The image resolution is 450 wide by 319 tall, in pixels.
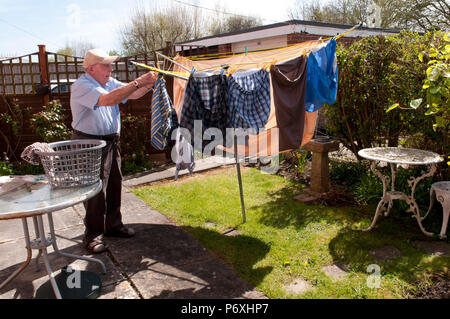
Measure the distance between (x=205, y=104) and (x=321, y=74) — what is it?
1.28 metres

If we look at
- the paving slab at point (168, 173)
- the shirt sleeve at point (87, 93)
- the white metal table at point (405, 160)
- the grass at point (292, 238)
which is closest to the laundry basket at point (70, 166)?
the shirt sleeve at point (87, 93)

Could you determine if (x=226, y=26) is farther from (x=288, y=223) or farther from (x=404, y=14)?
(x=288, y=223)

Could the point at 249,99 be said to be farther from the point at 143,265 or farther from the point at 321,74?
the point at 143,265

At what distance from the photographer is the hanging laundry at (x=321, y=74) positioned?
341 centimetres

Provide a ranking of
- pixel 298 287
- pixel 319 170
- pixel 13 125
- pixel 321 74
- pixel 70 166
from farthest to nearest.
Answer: pixel 13 125 → pixel 319 170 → pixel 321 74 → pixel 298 287 → pixel 70 166

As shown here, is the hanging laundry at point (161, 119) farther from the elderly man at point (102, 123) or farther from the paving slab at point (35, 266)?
the paving slab at point (35, 266)

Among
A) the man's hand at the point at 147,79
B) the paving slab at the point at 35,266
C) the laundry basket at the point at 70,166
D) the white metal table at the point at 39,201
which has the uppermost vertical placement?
the man's hand at the point at 147,79

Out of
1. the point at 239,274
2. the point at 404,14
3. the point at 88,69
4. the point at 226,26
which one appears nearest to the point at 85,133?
the point at 88,69

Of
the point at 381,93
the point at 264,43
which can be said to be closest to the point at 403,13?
the point at 264,43

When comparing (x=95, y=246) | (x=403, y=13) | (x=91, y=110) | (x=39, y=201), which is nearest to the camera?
(x=39, y=201)

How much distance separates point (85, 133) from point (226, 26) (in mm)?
25901

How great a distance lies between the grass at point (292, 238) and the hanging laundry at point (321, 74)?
142cm

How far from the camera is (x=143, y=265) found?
10.1 feet

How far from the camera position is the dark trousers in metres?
3.24
